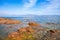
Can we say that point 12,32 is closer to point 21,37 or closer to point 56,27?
point 21,37

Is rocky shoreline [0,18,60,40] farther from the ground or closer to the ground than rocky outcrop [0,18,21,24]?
closer to the ground

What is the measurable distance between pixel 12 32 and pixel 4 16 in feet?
1.26

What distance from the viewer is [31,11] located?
233 cm

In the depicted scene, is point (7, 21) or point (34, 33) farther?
point (7, 21)

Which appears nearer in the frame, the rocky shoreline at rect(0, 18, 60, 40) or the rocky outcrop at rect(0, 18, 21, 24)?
the rocky shoreline at rect(0, 18, 60, 40)

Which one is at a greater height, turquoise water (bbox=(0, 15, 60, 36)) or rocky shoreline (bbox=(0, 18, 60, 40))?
turquoise water (bbox=(0, 15, 60, 36))

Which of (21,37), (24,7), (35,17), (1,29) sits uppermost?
A: (24,7)

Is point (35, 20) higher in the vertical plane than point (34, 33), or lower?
higher

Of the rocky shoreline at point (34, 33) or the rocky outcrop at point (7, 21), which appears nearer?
the rocky shoreline at point (34, 33)

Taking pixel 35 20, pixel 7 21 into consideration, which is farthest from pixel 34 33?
pixel 7 21

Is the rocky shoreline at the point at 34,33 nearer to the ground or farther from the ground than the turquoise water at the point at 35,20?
nearer to the ground

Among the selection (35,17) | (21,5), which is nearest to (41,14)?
(35,17)

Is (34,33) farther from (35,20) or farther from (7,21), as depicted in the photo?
(7,21)

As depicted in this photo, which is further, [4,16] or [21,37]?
[4,16]
